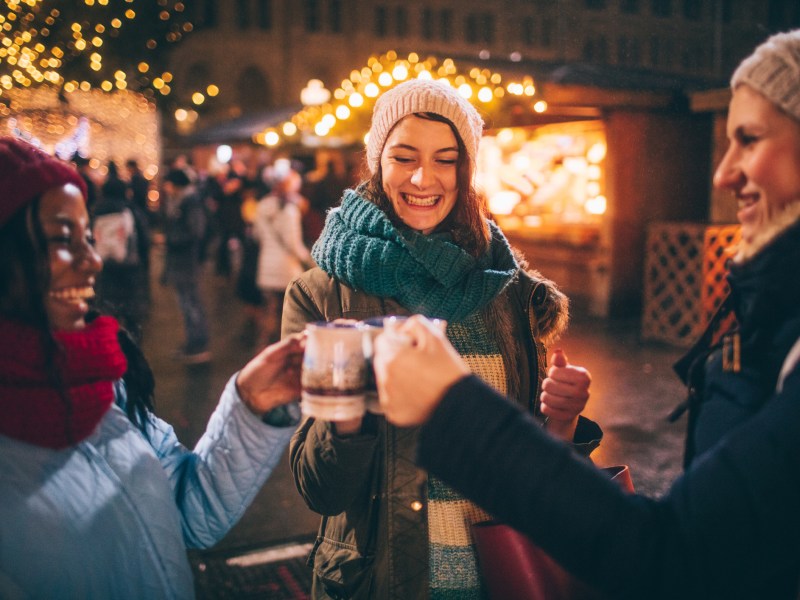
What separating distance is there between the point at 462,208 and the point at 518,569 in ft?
3.96

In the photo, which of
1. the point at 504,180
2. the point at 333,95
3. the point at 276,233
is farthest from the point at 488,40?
the point at 276,233

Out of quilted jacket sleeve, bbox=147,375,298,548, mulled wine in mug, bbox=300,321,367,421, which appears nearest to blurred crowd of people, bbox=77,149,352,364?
quilted jacket sleeve, bbox=147,375,298,548

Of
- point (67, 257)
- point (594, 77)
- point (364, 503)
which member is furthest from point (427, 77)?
point (67, 257)

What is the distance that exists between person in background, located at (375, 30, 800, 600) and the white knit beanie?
1048mm

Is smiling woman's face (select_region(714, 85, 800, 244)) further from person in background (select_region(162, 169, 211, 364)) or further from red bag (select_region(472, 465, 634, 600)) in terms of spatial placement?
person in background (select_region(162, 169, 211, 364))

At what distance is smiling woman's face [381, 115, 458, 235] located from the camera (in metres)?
2.27

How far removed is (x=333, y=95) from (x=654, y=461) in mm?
8046

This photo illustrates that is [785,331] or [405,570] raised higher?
[785,331]

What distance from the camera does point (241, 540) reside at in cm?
448

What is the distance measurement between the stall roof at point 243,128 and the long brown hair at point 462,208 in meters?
15.6

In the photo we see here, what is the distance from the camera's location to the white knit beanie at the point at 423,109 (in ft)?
7.33

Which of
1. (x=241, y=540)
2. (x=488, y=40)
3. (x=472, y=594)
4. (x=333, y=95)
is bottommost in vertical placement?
(x=241, y=540)

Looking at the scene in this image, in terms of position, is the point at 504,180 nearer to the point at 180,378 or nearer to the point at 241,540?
the point at 180,378

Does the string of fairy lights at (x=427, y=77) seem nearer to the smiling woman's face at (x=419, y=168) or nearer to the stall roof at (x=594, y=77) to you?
the stall roof at (x=594, y=77)
